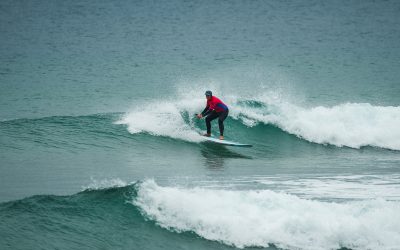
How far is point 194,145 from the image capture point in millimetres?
18250

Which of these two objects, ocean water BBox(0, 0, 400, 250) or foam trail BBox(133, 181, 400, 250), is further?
ocean water BBox(0, 0, 400, 250)

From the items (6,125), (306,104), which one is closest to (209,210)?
(6,125)

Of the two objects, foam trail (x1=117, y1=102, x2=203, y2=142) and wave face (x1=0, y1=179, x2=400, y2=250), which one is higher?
foam trail (x1=117, y1=102, x2=203, y2=142)

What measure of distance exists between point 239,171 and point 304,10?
53.8 meters

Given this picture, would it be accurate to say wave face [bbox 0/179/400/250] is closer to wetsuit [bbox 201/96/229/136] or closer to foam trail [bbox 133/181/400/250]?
foam trail [bbox 133/181/400/250]

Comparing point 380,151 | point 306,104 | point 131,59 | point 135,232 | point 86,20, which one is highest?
point 86,20

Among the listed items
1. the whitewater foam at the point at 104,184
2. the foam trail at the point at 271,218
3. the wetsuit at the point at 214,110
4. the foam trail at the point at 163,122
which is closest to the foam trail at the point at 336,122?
the foam trail at the point at 163,122

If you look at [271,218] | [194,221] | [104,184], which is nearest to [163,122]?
[104,184]

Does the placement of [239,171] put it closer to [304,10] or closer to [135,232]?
[135,232]

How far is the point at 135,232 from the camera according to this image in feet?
36.2

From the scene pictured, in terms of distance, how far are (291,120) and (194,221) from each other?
1073 centimetres

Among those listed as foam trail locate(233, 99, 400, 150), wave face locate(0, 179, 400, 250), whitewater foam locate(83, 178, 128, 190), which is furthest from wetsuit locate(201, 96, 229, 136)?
wave face locate(0, 179, 400, 250)

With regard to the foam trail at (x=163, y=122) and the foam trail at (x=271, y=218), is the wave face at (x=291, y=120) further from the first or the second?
the foam trail at (x=271, y=218)

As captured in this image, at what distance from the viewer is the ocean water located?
1085 centimetres
